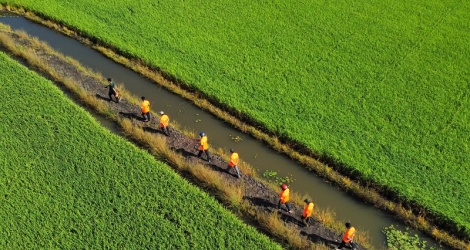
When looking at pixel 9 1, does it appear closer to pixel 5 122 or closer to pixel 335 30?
pixel 5 122

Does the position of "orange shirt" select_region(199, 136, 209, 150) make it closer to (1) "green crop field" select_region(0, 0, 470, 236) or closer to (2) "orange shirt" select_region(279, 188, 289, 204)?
(1) "green crop field" select_region(0, 0, 470, 236)

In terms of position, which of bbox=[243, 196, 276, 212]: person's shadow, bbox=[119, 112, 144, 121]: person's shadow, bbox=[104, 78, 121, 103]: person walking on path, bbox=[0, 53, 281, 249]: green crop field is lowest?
bbox=[0, 53, 281, 249]: green crop field

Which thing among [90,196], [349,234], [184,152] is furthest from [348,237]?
[90,196]

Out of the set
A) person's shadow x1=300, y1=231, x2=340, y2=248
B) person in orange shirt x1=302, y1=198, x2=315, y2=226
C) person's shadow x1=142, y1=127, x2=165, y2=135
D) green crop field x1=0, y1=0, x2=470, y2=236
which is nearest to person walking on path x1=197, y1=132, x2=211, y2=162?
person's shadow x1=142, y1=127, x2=165, y2=135

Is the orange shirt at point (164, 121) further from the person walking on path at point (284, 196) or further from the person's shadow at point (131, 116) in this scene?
the person walking on path at point (284, 196)

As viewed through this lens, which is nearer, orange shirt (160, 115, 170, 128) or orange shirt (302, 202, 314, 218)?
orange shirt (302, 202, 314, 218)

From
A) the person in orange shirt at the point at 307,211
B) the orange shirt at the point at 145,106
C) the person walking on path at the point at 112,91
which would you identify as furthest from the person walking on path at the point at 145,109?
the person in orange shirt at the point at 307,211

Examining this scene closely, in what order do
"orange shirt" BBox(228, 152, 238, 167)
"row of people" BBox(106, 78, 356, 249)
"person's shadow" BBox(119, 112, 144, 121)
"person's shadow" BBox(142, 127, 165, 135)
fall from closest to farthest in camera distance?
"row of people" BBox(106, 78, 356, 249)
"orange shirt" BBox(228, 152, 238, 167)
"person's shadow" BBox(142, 127, 165, 135)
"person's shadow" BBox(119, 112, 144, 121)
